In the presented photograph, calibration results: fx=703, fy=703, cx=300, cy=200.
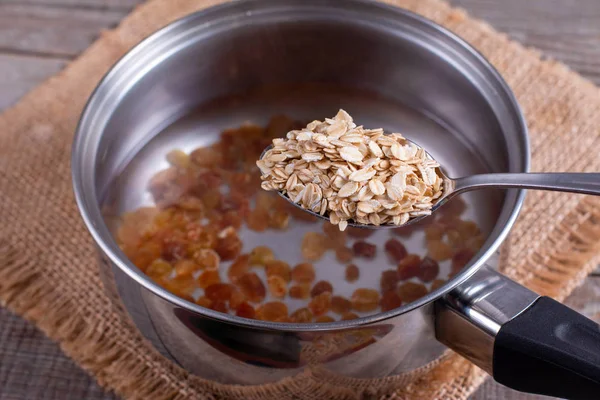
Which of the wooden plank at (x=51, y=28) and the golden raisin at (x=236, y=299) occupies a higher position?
the wooden plank at (x=51, y=28)

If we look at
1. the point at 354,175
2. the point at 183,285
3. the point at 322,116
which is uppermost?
the point at 354,175

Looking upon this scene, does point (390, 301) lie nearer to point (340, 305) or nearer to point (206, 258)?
point (340, 305)

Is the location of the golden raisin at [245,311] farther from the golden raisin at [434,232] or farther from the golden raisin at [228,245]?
the golden raisin at [434,232]

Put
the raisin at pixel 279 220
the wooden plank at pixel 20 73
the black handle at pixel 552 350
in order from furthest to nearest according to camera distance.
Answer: the wooden plank at pixel 20 73 → the raisin at pixel 279 220 → the black handle at pixel 552 350

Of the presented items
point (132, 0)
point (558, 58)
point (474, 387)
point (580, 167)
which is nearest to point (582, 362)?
point (474, 387)

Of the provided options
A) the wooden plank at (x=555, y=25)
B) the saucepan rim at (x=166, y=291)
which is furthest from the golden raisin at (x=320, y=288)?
the wooden plank at (x=555, y=25)

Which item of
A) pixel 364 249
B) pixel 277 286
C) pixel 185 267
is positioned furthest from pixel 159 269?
pixel 364 249
